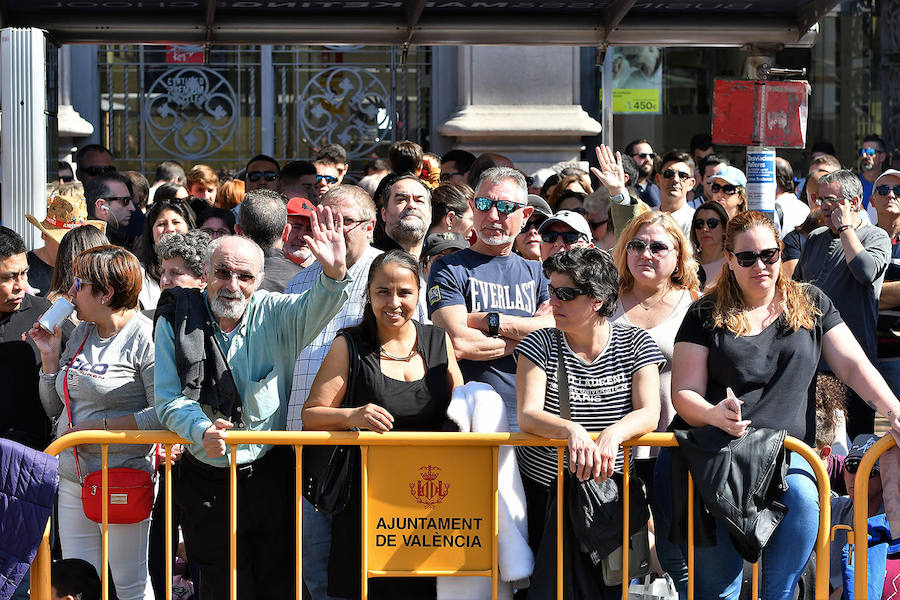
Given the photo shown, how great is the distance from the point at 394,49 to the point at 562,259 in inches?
352

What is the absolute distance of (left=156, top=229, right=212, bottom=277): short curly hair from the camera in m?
5.99

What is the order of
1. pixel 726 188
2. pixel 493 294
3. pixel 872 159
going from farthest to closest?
pixel 872 159, pixel 726 188, pixel 493 294

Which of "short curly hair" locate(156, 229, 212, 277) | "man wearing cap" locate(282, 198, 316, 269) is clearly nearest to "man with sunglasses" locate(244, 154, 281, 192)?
"man wearing cap" locate(282, 198, 316, 269)

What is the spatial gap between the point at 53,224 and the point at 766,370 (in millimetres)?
4439

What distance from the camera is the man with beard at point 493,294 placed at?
557cm

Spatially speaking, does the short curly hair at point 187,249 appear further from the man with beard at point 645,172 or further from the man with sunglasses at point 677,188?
the man with beard at point 645,172

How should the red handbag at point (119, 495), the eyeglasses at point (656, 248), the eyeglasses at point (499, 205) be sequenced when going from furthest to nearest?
the eyeglasses at point (499, 205) < the eyeglasses at point (656, 248) < the red handbag at point (119, 495)

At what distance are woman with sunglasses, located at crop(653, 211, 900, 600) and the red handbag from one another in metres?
2.10

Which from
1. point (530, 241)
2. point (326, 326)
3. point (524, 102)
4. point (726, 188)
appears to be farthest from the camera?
point (524, 102)

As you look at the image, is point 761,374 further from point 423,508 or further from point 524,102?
point 524,102

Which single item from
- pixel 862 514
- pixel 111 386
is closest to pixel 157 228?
pixel 111 386

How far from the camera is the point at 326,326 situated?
17.3ft

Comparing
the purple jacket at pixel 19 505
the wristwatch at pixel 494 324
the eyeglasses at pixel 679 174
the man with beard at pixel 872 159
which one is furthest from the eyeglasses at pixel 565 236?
the man with beard at pixel 872 159

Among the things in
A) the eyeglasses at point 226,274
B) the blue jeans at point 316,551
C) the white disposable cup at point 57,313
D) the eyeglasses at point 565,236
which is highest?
the eyeglasses at point 565,236
